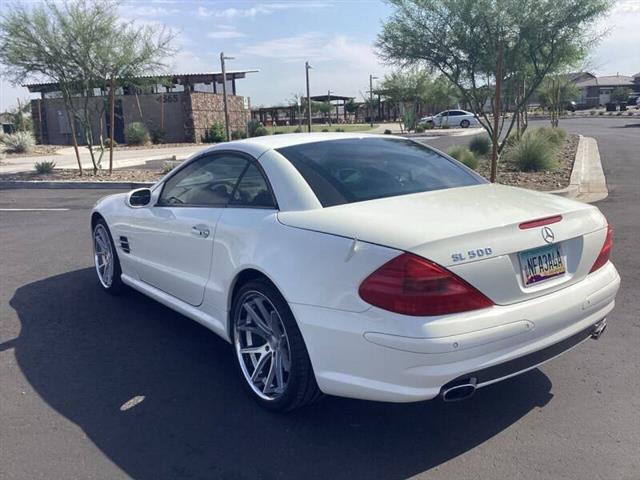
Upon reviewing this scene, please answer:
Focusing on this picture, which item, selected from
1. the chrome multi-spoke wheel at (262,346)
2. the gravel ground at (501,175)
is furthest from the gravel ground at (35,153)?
the chrome multi-spoke wheel at (262,346)

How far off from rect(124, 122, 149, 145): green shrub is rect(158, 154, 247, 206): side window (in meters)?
29.4

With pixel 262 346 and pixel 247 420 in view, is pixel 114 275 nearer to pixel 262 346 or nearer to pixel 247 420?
pixel 262 346

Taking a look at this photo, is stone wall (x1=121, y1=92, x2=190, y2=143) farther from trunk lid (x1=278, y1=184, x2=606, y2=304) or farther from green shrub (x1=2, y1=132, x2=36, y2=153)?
trunk lid (x1=278, y1=184, x2=606, y2=304)

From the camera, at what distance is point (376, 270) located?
9.40 feet

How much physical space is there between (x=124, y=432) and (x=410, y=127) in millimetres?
39508

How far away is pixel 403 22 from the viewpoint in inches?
560

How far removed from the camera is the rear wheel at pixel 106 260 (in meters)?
5.64

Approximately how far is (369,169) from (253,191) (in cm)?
75

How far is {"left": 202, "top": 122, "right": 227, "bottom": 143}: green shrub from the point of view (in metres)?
33.4

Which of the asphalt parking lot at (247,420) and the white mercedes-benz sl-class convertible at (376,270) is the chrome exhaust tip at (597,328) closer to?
the white mercedes-benz sl-class convertible at (376,270)

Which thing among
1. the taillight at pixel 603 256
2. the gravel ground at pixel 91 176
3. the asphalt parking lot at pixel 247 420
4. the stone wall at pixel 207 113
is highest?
the stone wall at pixel 207 113

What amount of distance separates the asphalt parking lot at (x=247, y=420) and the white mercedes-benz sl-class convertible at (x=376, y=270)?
322 millimetres

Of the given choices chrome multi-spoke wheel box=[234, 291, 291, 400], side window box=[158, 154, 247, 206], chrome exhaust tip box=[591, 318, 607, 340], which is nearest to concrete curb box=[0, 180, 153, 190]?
side window box=[158, 154, 247, 206]

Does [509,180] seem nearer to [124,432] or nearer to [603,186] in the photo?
[603,186]
